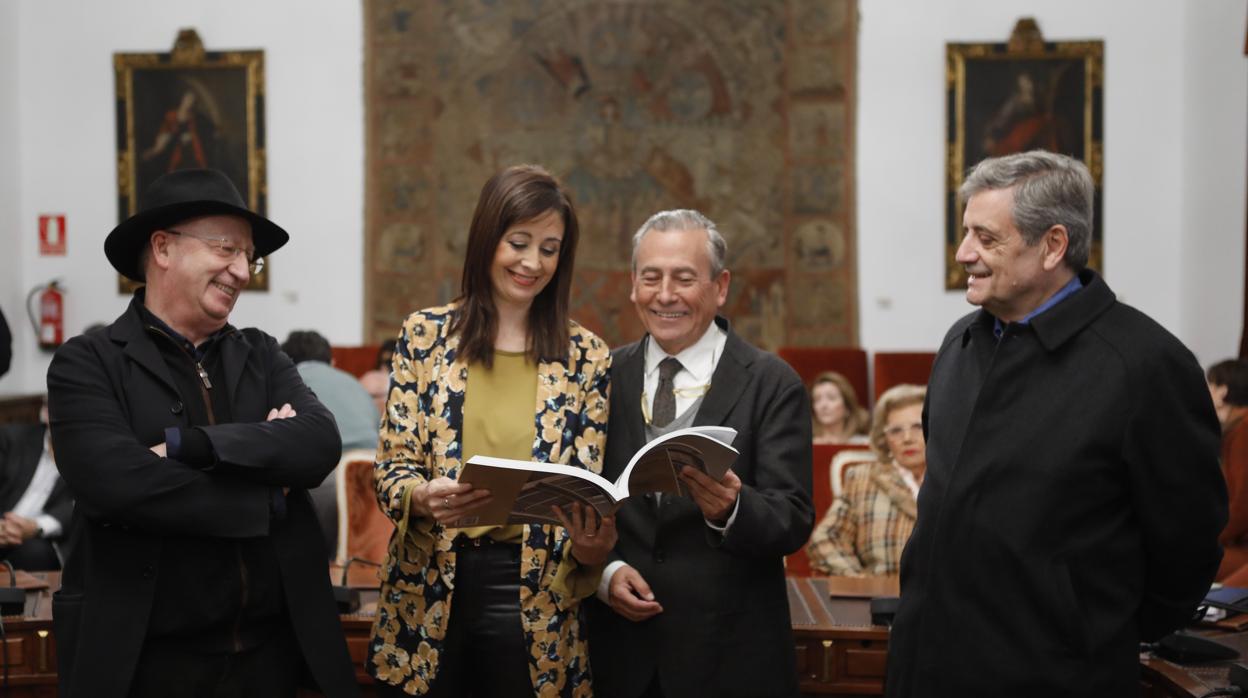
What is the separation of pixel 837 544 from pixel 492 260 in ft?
7.90

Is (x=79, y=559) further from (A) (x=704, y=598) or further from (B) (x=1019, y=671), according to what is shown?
(B) (x=1019, y=671)

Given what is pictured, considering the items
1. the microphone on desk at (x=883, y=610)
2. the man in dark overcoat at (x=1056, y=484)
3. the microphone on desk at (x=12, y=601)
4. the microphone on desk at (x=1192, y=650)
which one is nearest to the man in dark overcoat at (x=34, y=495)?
the microphone on desk at (x=12, y=601)

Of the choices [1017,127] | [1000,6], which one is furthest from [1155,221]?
[1000,6]

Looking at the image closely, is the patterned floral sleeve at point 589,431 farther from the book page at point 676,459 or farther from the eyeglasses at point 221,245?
the eyeglasses at point 221,245

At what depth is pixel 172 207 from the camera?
246 centimetres

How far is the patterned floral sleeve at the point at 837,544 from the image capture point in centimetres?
448

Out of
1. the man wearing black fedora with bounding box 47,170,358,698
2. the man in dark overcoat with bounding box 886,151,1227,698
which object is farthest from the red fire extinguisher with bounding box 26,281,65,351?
the man in dark overcoat with bounding box 886,151,1227,698

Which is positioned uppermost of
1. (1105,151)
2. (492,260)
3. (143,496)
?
(1105,151)

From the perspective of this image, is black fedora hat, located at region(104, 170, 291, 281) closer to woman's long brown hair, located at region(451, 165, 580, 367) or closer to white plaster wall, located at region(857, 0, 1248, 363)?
woman's long brown hair, located at region(451, 165, 580, 367)

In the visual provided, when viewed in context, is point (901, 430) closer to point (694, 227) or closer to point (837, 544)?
point (837, 544)

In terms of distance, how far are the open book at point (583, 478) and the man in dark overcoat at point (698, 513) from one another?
0.14 m

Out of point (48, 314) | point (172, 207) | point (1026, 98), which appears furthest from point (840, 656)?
point (48, 314)

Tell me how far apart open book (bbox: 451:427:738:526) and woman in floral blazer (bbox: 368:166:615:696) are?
4.1 inches

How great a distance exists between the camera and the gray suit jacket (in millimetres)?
2662
